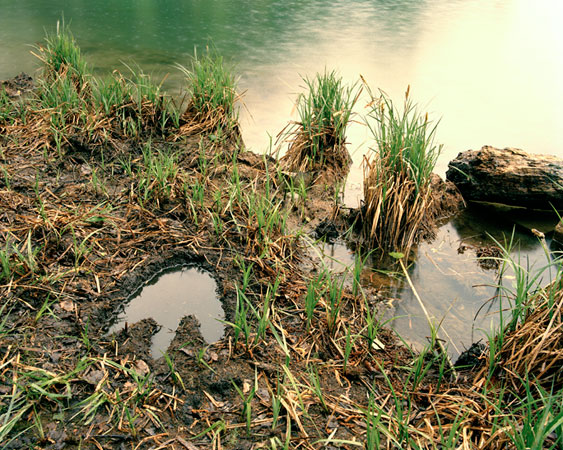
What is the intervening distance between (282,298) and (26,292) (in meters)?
1.04

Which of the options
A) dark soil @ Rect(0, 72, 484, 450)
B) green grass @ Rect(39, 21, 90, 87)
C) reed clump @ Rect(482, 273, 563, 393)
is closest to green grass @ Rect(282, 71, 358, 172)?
dark soil @ Rect(0, 72, 484, 450)

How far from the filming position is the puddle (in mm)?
2000

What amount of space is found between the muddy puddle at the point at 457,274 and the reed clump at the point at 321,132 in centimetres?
70

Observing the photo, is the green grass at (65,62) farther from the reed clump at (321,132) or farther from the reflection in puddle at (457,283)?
the reflection in puddle at (457,283)

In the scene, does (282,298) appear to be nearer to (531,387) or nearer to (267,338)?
(267,338)

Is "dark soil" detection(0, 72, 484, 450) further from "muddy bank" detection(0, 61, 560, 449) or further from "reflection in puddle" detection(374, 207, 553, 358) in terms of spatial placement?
"reflection in puddle" detection(374, 207, 553, 358)

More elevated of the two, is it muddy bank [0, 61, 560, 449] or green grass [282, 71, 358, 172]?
green grass [282, 71, 358, 172]

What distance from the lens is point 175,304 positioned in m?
2.14

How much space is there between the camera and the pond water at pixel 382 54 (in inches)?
142

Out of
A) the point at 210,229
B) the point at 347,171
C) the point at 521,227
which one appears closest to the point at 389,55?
the point at 347,171

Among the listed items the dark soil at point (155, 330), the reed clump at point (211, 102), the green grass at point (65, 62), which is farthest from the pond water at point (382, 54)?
the green grass at point (65, 62)

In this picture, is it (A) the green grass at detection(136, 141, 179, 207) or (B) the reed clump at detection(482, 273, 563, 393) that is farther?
(A) the green grass at detection(136, 141, 179, 207)

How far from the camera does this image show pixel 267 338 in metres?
1.95

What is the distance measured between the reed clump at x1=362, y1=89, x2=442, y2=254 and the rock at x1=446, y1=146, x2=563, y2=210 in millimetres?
487
